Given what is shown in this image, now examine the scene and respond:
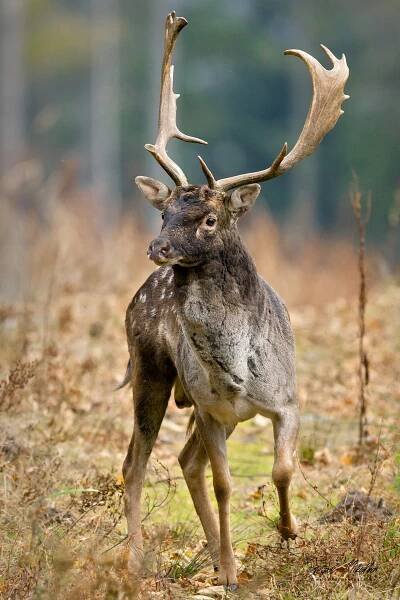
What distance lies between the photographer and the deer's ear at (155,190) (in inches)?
277

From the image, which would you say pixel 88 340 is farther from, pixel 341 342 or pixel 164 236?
pixel 164 236

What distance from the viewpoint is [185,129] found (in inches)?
1646

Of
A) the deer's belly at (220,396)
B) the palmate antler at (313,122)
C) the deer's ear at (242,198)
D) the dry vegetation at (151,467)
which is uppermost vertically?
the palmate antler at (313,122)

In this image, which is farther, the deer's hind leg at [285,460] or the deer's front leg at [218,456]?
the deer's front leg at [218,456]

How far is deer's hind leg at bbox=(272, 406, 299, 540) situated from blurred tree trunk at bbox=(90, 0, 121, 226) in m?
28.8

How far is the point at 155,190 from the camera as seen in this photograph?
7109 mm

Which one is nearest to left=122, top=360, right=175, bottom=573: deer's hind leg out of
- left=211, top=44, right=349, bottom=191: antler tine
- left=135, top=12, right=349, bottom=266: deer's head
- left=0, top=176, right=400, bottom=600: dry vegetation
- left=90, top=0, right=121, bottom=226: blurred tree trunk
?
left=0, top=176, right=400, bottom=600: dry vegetation

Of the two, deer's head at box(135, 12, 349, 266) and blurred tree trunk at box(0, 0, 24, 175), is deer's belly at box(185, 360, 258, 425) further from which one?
blurred tree trunk at box(0, 0, 24, 175)

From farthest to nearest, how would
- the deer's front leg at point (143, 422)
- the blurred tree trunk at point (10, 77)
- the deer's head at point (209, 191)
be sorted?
the blurred tree trunk at point (10, 77), the deer's front leg at point (143, 422), the deer's head at point (209, 191)

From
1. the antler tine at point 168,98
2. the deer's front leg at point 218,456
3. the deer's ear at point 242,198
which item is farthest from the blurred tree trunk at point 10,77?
the deer's front leg at point 218,456

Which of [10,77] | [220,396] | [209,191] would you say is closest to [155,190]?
[209,191]

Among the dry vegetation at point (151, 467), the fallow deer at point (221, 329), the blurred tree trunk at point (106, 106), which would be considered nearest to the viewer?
the dry vegetation at point (151, 467)

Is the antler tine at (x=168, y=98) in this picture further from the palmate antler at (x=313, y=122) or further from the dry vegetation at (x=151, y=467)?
the dry vegetation at (x=151, y=467)

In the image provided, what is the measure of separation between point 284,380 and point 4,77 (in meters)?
37.0
